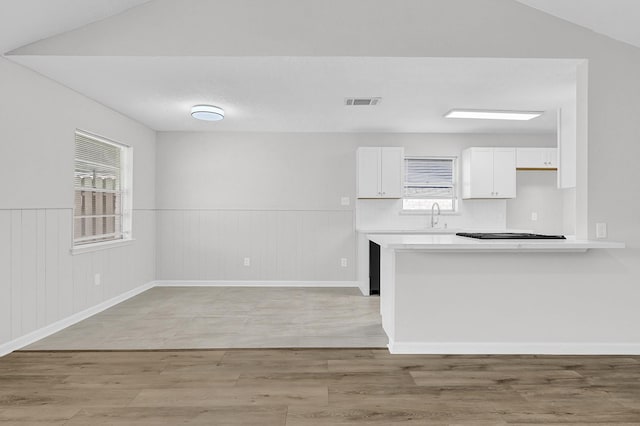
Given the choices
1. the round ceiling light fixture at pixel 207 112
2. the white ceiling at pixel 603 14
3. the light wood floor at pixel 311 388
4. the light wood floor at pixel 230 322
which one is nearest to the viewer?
the light wood floor at pixel 311 388

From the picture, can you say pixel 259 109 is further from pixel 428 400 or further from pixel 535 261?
pixel 428 400

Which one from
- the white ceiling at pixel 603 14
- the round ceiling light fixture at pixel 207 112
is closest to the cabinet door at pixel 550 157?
the white ceiling at pixel 603 14

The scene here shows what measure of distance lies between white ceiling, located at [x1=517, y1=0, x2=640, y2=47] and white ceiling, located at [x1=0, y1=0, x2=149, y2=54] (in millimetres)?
3154

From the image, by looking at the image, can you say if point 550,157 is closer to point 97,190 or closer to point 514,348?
point 514,348

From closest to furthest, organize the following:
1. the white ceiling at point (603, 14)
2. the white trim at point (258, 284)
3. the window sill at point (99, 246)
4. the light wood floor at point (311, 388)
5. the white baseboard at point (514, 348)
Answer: the light wood floor at point (311, 388), the white ceiling at point (603, 14), the white baseboard at point (514, 348), the window sill at point (99, 246), the white trim at point (258, 284)

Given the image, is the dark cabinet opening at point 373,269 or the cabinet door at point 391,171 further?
the cabinet door at point 391,171

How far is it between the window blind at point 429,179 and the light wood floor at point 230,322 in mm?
1908

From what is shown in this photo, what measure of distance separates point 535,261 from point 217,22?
10.3 ft

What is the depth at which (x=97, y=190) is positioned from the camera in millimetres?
4840

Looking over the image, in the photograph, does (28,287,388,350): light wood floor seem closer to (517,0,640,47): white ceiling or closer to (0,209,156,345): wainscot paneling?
(0,209,156,345): wainscot paneling

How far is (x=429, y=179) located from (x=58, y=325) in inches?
200

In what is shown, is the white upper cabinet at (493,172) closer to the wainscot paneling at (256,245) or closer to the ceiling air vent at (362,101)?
the wainscot paneling at (256,245)

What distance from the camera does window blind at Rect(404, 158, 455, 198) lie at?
6.30 m

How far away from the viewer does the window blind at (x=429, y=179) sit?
630 centimetres
